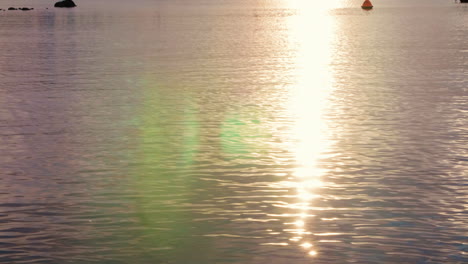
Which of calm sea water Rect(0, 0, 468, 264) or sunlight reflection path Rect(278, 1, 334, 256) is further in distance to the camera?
sunlight reflection path Rect(278, 1, 334, 256)

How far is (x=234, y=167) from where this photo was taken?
62.3 feet

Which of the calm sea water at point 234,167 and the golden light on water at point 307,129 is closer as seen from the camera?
the calm sea water at point 234,167

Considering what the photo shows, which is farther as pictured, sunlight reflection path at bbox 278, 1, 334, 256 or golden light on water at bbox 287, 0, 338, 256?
golden light on water at bbox 287, 0, 338, 256

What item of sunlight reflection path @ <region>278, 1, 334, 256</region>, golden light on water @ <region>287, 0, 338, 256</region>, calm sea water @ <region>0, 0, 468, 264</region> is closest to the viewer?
calm sea water @ <region>0, 0, 468, 264</region>

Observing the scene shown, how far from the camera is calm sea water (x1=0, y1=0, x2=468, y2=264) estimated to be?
13255 millimetres

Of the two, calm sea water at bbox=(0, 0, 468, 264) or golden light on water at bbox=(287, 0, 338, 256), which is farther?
golden light on water at bbox=(287, 0, 338, 256)

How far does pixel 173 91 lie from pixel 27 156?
43.4 ft

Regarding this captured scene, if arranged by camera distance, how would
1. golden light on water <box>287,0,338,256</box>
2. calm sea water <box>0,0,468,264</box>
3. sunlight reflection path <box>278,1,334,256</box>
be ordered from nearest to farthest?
calm sea water <box>0,0,468,264</box>, sunlight reflection path <box>278,1,334,256</box>, golden light on water <box>287,0,338,256</box>

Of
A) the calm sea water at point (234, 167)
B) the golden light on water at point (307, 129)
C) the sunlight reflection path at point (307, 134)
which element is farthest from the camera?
the golden light on water at point (307, 129)

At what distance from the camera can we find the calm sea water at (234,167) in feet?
43.5

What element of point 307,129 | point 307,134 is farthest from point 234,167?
point 307,129

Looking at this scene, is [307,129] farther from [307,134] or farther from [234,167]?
[234,167]

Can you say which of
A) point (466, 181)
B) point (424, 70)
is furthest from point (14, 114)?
point (424, 70)

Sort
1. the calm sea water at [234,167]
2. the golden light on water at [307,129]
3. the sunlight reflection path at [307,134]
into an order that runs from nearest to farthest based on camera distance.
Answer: the calm sea water at [234,167]
the sunlight reflection path at [307,134]
the golden light on water at [307,129]
